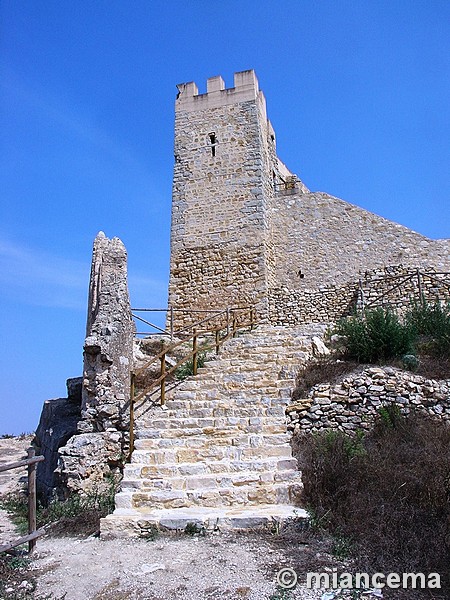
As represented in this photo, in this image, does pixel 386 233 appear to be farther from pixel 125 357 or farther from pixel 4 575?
pixel 4 575

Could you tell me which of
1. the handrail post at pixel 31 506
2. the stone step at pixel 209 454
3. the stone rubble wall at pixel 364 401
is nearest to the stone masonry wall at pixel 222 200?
the stone rubble wall at pixel 364 401

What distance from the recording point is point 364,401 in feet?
26.3

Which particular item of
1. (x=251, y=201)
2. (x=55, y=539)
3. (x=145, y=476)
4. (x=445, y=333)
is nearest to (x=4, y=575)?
(x=55, y=539)

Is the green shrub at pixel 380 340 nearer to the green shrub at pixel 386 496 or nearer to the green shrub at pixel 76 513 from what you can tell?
the green shrub at pixel 386 496

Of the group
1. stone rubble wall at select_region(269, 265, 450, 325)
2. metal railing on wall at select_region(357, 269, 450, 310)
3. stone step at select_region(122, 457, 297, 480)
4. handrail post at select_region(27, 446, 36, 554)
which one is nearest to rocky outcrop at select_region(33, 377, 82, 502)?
stone step at select_region(122, 457, 297, 480)

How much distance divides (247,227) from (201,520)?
12194 millimetres

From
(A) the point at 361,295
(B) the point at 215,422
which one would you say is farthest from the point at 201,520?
(A) the point at 361,295

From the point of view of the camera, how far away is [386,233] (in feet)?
52.8

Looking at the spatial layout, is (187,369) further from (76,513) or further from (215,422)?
(76,513)

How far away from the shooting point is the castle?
21.4 ft

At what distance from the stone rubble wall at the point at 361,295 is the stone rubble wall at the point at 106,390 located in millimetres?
7576

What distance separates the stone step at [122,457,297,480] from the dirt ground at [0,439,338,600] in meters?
1.27

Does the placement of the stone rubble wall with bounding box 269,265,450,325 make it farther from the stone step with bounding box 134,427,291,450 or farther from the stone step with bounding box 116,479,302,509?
the stone step with bounding box 116,479,302,509

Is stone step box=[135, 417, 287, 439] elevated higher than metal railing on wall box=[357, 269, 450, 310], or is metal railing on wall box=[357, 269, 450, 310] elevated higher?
metal railing on wall box=[357, 269, 450, 310]
